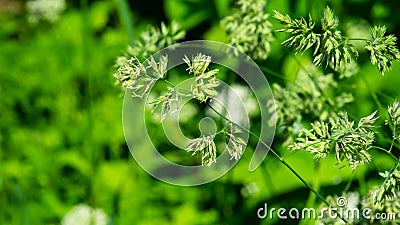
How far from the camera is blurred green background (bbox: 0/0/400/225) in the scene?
1859 millimetres

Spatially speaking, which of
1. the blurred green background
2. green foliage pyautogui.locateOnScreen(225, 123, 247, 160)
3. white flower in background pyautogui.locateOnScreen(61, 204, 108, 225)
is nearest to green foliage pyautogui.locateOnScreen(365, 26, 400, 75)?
green foliage pyautogui.locateOnScreen(225, 123, 247, 160)

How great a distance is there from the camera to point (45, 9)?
292 cm

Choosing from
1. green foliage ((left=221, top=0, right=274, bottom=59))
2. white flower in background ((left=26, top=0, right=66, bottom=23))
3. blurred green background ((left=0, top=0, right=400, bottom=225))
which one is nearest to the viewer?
green foliage ((left=221, top=0, right=274, bottom=59))

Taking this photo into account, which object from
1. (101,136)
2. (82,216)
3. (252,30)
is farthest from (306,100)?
(101,136)

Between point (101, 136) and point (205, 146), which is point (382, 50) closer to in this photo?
point (205, 146)

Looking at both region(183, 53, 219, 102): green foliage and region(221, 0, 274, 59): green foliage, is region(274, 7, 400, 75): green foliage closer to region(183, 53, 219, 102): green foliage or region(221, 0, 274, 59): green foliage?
region(183, 53, 219, 102): green foliage

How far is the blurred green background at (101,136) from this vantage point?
1.86 meters

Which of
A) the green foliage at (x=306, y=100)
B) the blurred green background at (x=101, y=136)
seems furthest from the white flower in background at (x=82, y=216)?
the green foliage at (x=306, y=100)

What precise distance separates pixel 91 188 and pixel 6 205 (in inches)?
12.6

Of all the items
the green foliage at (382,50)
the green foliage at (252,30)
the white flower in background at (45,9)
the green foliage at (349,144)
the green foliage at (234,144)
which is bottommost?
the green foliage at (349,144)

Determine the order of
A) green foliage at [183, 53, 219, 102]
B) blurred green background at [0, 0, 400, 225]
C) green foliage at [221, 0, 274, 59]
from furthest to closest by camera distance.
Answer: blurred green background at [0, 0, 400, 225] < green foliage at [221, 0, 274, 59] < green foliage at [183, 53, 219, 102]

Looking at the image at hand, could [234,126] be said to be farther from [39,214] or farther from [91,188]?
[39,214]

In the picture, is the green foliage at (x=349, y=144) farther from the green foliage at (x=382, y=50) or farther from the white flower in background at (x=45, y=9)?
the white flower in background at (x=45, y=9)

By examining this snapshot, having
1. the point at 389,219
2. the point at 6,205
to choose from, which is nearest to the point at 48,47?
the point at 6,205
